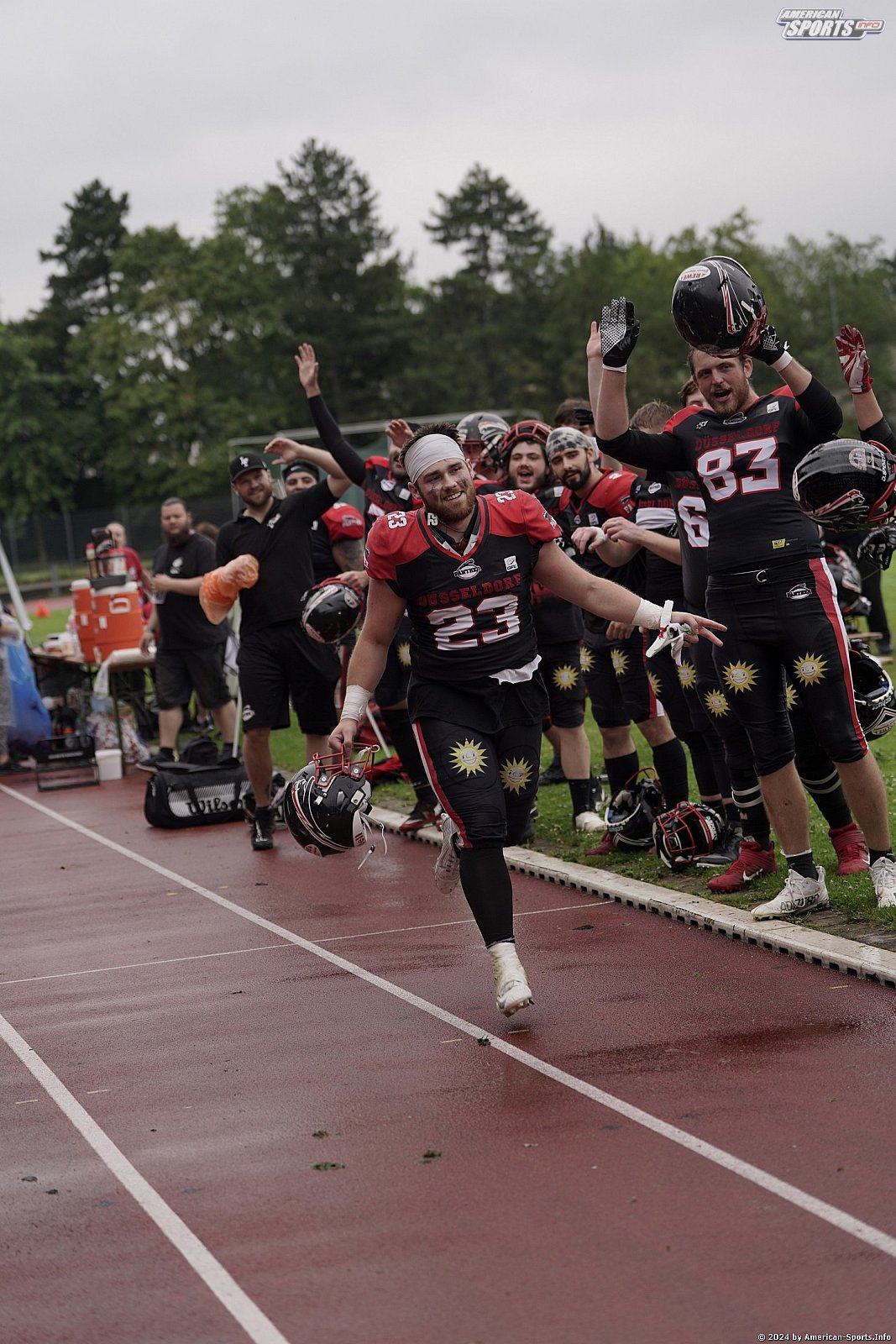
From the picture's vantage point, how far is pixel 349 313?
2965 inches

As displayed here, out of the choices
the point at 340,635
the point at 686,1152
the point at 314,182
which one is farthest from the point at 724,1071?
the point at 314,182

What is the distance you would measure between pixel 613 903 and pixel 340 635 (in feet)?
7.73

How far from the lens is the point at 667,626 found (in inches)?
245

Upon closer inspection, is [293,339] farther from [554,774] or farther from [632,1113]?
[632,1113]

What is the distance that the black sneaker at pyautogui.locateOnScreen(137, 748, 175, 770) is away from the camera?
13.2 meters

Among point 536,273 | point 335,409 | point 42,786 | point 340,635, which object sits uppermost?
point 536,273

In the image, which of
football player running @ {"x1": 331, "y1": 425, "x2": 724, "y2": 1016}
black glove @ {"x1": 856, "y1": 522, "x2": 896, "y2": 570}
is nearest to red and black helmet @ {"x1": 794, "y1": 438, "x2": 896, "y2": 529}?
football player running @ {"x1": 331, "y1": 425, "x2": 724, "y2": 1016}

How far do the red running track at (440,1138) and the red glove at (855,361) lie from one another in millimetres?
2314

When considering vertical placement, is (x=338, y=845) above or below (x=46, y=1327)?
above

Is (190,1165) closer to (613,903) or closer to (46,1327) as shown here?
(46,1327)

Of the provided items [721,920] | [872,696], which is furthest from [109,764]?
[872,696]

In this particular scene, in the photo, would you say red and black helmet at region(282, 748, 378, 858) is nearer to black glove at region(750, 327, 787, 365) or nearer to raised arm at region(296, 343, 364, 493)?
black glove at region(750, 327, 787, 365)

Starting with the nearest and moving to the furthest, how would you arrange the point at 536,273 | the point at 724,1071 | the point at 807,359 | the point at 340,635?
the point at 724,1071 < the point at 340,635 < the point at 807,359 < the point at 536,273

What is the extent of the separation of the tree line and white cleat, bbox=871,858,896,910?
66.7m
